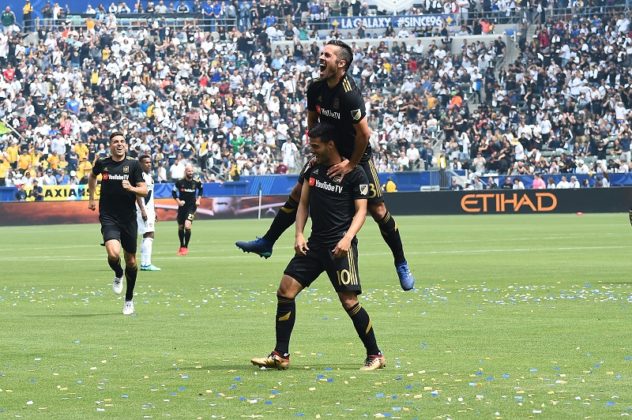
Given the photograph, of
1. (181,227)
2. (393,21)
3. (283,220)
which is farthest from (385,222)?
(393,21)

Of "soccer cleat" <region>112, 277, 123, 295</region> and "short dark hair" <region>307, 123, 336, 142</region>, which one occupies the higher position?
"short dark hair" <region>307, 123, 336, 142</region>

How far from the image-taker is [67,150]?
2189 inches

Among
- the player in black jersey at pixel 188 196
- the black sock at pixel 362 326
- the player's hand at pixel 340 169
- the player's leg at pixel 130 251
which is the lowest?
the player in black jersey at pixel 188 196

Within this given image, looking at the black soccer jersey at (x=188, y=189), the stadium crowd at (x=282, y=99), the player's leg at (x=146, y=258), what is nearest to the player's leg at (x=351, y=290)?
the player's leg at (x=146, y=258)

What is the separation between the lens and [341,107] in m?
11.0

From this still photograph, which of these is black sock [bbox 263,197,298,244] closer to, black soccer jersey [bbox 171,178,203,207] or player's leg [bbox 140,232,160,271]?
player's leg [bbox 140,232,160,271]

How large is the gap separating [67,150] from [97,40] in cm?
826

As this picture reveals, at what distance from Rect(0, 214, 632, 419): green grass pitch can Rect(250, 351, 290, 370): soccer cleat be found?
9cm

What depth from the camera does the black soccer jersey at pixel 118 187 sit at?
17.2 metres

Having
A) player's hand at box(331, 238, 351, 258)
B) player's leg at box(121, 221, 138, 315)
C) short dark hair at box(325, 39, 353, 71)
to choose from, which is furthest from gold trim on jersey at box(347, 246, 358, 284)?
player's leg at box(121, 221, 138, 315)

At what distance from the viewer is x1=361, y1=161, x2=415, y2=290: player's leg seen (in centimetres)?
1131

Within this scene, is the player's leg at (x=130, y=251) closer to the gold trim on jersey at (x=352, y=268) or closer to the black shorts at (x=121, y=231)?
the black shorts at (x=121, y=231)

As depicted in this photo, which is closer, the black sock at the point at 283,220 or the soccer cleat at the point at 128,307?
the black sock at the point at 283,220

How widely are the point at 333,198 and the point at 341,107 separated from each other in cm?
78
